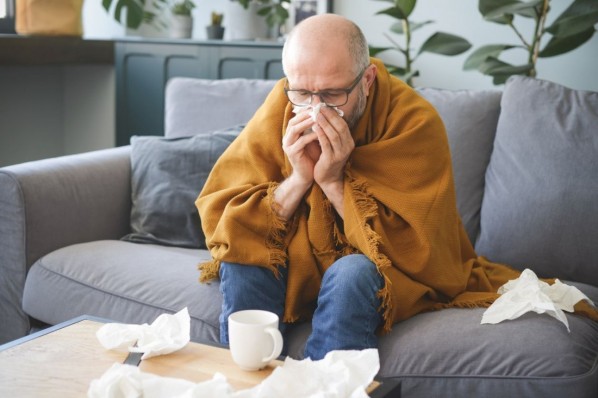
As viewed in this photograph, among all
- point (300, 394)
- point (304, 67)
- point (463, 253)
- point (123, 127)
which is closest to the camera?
point (300, 394)

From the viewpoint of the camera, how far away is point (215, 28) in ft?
11.6

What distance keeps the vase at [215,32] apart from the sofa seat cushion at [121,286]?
4.92 feet

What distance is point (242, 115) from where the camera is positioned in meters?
2.56

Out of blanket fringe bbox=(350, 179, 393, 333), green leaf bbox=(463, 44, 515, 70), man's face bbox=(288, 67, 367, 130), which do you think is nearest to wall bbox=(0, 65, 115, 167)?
green leaf bbox=(463, 44, 515, 70)

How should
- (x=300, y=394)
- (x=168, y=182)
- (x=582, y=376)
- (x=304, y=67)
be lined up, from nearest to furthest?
1. (x=300, y=394)
2. (x=582, y=376)
3. (x=304, y=67)
4. (x=168, y=182)

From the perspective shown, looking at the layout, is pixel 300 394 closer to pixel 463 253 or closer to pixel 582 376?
pixel 582 376

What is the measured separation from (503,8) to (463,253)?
92 centimetres

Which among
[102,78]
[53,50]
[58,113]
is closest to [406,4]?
[53,50]

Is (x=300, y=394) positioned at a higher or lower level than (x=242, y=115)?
lower

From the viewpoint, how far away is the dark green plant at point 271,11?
11.0 feet

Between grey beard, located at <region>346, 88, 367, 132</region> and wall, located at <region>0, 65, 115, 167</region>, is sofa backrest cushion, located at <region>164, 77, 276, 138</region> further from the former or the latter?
wall, located at <region>0, 65, 115, 167</region>

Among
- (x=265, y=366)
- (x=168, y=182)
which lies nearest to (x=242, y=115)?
(x=168, y=182)

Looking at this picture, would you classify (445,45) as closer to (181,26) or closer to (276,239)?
(276,239)

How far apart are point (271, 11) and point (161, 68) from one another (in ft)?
1.80
